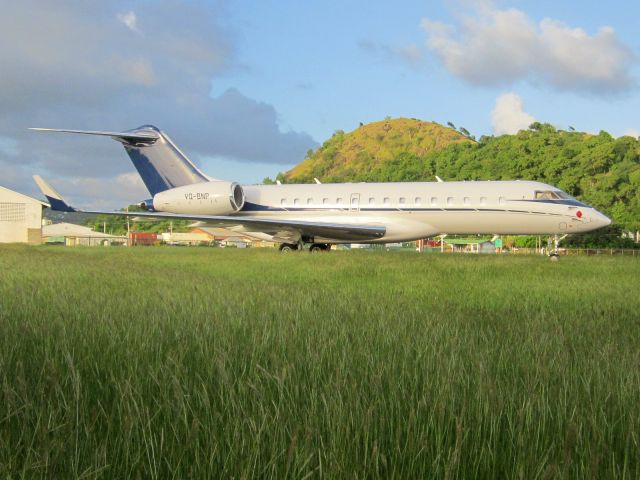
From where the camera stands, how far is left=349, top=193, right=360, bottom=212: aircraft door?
25969 millimetres

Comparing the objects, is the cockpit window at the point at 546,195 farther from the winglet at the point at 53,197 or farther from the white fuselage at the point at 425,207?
the winglet at the point at 53,197

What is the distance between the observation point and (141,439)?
2156 millimetres

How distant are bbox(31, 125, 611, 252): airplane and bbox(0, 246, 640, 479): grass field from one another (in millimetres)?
17589

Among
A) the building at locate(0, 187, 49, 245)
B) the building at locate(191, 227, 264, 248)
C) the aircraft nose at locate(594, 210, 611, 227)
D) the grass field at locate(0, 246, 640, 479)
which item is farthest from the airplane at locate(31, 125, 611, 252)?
the building at locate(191, 227, 264, 248)

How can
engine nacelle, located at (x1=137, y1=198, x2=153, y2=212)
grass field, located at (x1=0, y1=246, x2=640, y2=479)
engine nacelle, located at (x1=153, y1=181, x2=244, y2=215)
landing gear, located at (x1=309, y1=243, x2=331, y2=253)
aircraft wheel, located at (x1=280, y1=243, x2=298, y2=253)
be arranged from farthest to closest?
1. landing gear, located at (x1=309, y1=243, x2=331, y2=253)
2. engine nacelle, located at (x1=137, y1=198, x2=153, y2=212)
3. aircraft wheel, located at (x1=280, y1=243, x2=298, y2=253)
4. engine nacelle, located at (x1=153, y1=181, x2=244, y2=215)
5. grass field, located at (x1=0, y1=246, x2=640, y2=479)

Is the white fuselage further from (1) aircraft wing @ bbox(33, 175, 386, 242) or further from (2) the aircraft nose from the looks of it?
(1) aircraft wing @ bbox(33, 175, 386, 242)

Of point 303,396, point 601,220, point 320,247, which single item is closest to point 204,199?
point 320,247

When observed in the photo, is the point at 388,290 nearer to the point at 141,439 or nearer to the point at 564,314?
the point at 564,314

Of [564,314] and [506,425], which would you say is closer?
[506,425]

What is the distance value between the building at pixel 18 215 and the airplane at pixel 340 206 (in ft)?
117

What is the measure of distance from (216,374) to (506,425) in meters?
1.38

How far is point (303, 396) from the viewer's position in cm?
259

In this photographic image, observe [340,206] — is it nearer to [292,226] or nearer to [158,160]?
[292,226]

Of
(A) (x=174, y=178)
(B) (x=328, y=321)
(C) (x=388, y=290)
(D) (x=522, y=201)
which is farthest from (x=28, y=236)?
(B) (x=328, y=321)
